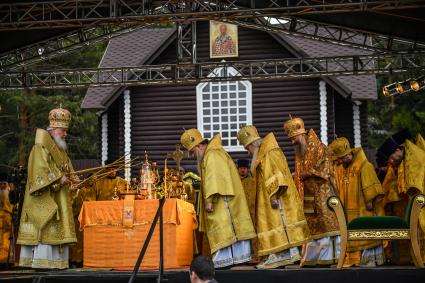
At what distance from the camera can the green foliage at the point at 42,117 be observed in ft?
119

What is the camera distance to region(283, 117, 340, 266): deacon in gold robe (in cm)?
1267

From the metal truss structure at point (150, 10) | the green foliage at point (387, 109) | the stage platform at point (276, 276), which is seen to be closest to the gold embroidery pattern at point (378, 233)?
the stage platform at point (276, 276)

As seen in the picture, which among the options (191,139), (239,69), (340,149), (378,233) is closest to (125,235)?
(191,139)

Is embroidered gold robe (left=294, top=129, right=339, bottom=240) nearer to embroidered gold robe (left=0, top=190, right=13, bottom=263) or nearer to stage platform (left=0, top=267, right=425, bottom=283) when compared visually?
stage platform (left=0, top=267, right=425, bottom=283)

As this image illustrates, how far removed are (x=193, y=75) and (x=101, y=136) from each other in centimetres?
934

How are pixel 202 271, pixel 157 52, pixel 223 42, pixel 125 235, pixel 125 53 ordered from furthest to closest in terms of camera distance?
pixel 125 53 → pixel 223 42 → pixel 157 52 → pixel 125 235 → pixel 202 271

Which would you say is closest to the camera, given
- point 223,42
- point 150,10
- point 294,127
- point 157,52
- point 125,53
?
point 294,127

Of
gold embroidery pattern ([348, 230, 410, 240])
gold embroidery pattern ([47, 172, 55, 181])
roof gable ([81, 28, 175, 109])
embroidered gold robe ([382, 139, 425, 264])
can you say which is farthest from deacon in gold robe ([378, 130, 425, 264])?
roof gable ([81, 28, 175, 109])

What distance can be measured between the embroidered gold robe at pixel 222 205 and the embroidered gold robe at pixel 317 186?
3.38 ft

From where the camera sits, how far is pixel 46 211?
12297 millimetres

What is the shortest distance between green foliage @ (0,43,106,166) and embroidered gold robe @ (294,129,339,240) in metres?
24.0

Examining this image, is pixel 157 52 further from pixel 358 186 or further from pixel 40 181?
pixel 40 181

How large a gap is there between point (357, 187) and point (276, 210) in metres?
2.21

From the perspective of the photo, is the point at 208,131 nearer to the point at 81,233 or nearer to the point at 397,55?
the point at 397,55
